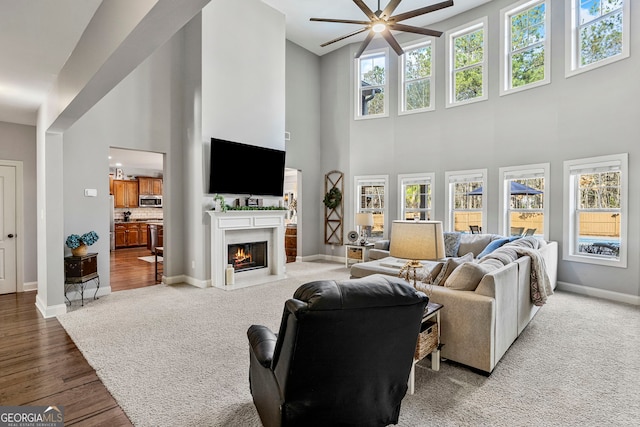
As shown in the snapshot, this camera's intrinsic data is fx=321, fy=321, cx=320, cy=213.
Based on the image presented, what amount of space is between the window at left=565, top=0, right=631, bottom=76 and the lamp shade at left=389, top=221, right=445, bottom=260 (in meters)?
4.90

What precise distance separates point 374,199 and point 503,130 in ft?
10.3

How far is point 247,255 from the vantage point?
20.6 ft

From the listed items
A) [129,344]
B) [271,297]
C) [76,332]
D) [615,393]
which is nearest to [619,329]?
[615,393]

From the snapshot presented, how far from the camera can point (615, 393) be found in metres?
2.38

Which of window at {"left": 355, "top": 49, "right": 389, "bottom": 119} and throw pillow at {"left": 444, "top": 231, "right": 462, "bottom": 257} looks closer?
throw pillow at {"left": 444, "top": 231, "right": 462, "bottom": 257}

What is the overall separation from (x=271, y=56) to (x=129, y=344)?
18.3ft

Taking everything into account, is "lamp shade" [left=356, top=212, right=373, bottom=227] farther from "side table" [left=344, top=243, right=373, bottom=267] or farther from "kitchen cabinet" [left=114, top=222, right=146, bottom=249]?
"kitchen cabinet" [left=114, top=222, right=146, bottom=249]

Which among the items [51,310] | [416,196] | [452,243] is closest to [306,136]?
[416,196]

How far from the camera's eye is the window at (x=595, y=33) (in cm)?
481

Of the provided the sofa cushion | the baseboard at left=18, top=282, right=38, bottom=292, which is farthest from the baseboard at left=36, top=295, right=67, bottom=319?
the sofa cushion

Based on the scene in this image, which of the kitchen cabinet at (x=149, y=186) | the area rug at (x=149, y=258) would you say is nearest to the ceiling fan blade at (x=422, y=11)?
the area rug at (x=149, y=258)

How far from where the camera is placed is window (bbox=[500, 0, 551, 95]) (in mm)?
5734

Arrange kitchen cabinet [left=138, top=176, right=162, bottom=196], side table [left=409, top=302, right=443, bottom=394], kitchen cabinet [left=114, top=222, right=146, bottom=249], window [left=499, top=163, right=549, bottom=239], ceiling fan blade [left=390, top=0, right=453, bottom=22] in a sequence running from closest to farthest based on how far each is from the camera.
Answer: side table [left=409, top=302, right=443, bottom=394] → ceiling fan blade [left=390, top=0, right=453, bottom=22] → window [left=499, top=163, right=549, bottom=239] → kitchen cabinet [left=114, top=222, right=146, bottom=249] → kitchen cabinet [left=138, top=176, right=162, bottom=196]

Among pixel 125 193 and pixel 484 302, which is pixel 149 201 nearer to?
pixel 125 193
